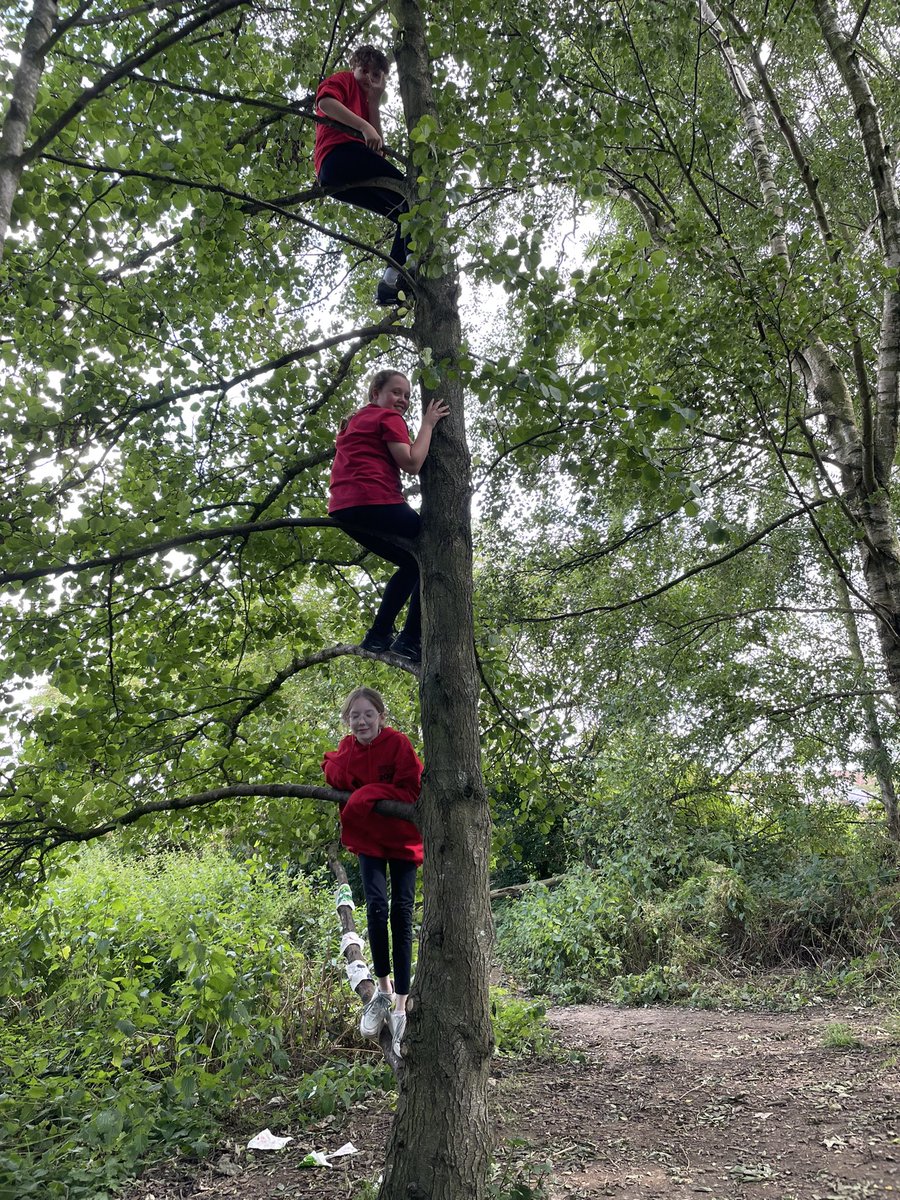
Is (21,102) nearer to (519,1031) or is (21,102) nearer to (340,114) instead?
(340,114)

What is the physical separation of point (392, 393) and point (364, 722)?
1.56 meters

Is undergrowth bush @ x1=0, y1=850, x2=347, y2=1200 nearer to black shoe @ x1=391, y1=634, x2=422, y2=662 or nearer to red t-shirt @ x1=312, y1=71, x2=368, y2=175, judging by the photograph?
black shoe @ x1=391, y1=634, x2=422, y2=662

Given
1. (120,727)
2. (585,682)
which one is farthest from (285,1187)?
(585,682)

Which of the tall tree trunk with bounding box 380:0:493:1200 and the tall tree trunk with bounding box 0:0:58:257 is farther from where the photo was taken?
the tall tree trunk with bounding box 380:0:493:1200

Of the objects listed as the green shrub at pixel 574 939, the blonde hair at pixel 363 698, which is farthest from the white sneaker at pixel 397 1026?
the green shrub at pixel 574 939

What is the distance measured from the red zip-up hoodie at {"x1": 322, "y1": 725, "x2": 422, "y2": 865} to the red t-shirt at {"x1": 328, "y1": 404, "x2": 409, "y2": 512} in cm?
122

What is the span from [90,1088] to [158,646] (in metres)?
2.97

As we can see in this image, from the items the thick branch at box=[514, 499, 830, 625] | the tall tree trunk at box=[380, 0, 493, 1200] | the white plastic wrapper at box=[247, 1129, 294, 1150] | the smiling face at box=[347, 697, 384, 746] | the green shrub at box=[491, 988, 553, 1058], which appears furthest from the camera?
the green shrub at box=[491, 988, 553, 1058]

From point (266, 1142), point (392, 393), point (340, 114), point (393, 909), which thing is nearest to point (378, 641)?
point (392, 393)

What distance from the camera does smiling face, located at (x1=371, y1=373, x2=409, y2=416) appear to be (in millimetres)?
3445

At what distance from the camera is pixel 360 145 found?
11.2ft

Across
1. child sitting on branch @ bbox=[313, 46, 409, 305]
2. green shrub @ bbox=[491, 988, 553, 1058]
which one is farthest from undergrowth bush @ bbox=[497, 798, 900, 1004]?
child sitting on branch @ bbox=[313, 46, 409, 305]

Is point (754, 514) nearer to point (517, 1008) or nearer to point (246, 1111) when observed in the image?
point (517, 1008)

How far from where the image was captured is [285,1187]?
358cm
